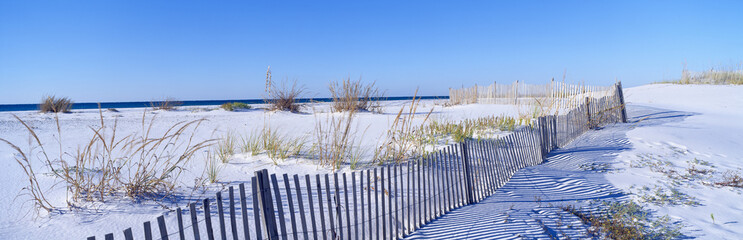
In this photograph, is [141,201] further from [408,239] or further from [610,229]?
[610,229]

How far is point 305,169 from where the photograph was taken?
4258 mm

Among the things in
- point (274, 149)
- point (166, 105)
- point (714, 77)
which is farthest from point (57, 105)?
point (714, 77)

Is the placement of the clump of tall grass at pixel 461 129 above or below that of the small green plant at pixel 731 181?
above

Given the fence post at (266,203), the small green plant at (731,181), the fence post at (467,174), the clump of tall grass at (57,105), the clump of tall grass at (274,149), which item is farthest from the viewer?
the clump of tall grass at (57,105)

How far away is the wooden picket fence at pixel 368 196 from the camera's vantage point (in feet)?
6.94

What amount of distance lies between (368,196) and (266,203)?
2.60 feet

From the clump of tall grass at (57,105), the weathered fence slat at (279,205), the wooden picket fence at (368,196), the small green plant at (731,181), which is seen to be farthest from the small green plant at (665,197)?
the clump of tall grass at (57,105)

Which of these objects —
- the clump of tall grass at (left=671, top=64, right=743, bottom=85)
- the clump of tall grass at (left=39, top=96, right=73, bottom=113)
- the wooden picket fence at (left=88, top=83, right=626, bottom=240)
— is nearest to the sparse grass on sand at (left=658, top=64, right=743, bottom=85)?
the clump of tall grass at (left=671, top=64, right=743, bottom=85)

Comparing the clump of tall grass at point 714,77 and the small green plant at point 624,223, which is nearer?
the small green plant at point 624,223

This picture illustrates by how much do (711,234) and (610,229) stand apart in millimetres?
784

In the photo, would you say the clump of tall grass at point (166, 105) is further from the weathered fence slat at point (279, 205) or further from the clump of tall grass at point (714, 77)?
the clump of tall grass at point (714, 77)

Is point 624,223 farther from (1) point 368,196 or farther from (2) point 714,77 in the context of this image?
(2) point 714,77

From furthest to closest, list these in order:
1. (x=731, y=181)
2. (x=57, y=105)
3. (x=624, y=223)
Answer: (x=57, y=105) < (x=731, y=181) < (x=624, y=223)

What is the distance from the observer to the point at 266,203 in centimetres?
212
